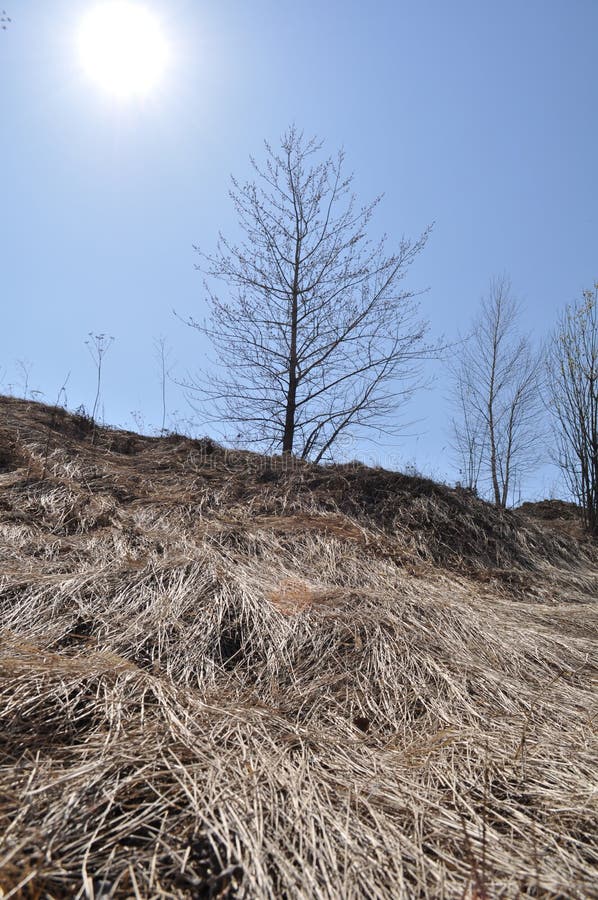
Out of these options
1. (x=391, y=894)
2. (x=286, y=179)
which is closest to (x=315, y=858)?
(x=391, y=894)

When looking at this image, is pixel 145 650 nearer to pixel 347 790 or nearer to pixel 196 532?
pixel 347 790

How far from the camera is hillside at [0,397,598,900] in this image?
1065 millimetres

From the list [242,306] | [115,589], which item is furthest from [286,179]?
[115,589]

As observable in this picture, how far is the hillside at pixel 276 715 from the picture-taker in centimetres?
107

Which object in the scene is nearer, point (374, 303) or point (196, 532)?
point (196, 532)

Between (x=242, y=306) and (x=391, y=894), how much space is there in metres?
9.36

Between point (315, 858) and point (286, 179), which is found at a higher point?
point (286, 179)

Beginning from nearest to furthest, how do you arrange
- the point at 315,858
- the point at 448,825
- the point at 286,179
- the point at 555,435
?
1. the point at 315,858
2. the point at 448,825
3. the point at 555,435
4. the point at 286,179

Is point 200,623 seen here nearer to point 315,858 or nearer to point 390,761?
point 390,761

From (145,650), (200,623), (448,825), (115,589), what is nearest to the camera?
(448,825)

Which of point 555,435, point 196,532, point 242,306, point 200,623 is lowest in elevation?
point 200,623

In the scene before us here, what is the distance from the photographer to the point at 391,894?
1.02 m

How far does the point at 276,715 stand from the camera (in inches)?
69.5

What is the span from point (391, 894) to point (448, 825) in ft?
0.91
